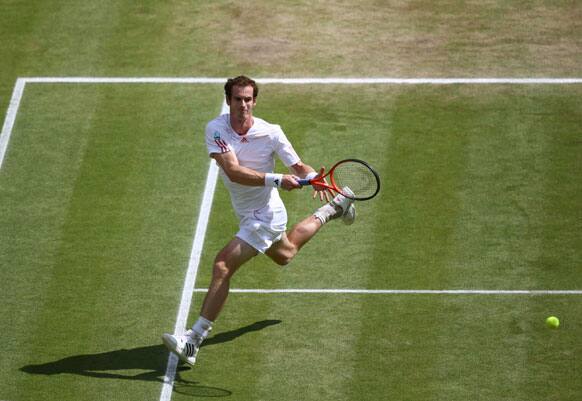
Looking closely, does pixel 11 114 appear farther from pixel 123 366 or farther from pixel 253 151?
pixel 123 366

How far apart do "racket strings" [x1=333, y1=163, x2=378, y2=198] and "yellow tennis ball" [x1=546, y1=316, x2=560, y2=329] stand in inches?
89.1

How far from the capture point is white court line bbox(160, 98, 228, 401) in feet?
42.3

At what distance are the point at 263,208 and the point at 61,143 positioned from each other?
440 cm

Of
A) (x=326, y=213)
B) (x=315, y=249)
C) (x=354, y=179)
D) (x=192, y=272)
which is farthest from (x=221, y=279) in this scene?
(x=315, y=249)

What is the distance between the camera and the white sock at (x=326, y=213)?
1408cm

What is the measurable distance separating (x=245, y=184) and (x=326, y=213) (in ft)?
5.19

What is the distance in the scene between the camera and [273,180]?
1272 cm

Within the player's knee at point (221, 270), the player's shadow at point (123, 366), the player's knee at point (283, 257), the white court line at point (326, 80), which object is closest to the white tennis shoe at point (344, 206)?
the player's knee at point (283, 257)

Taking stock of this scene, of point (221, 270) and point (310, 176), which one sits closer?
point (221, 270)

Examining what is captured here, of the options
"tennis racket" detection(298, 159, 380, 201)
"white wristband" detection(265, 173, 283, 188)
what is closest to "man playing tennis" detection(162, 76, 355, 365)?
"white wristband" detection(265, 173, 283, 188)

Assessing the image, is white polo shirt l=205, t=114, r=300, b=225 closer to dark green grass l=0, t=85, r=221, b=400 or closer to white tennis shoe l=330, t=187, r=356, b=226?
white tennis shoe l=330, t=187, r=356, b=226

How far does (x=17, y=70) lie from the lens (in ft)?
59.6

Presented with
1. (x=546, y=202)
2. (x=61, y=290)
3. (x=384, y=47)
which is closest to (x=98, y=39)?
(x=384, y=47)

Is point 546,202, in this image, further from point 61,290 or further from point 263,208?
point 61,290
